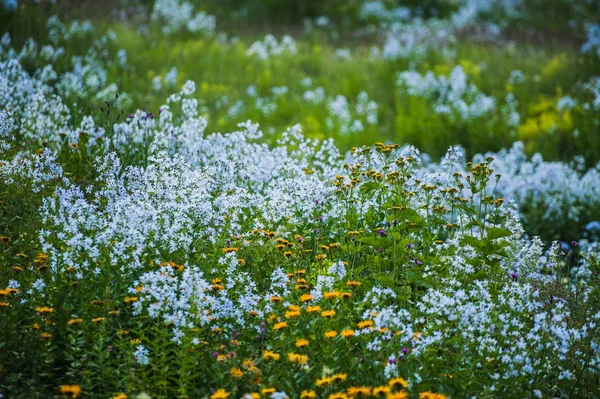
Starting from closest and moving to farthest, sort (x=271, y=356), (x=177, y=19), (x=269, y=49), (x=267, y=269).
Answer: (x=271, y=356), (x=267, y=269), (x=269, y=49), (x=177, y=19)

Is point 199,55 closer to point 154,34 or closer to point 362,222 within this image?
point 154,34

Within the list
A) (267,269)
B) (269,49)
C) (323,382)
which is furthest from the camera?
(269,49)

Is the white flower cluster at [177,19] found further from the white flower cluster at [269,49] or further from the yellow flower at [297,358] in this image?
the yellow flower at [297,358]

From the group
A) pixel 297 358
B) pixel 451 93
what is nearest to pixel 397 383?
pixel 297 358

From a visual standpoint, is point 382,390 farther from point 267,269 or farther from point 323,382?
point 267,269

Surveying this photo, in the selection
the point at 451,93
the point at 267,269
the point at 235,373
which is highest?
the point at 451,93

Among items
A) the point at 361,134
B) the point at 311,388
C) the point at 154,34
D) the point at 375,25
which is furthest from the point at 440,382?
the point at 375,25

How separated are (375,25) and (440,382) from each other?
1734 centimetres

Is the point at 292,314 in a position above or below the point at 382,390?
above

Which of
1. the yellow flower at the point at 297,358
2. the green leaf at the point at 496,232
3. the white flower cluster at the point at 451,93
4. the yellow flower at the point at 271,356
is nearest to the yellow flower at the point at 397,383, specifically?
the yellow flower at the point at 297,358

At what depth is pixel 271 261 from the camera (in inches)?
176

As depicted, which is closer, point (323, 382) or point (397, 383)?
point (397, 383)

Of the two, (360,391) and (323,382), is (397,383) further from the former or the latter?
(323,382)

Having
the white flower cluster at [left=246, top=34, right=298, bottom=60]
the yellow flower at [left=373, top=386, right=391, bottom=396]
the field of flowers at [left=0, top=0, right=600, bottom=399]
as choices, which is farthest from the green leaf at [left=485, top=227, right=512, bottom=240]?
the white flower cluster at [left=246, top=34, right=298, bottom=60]
